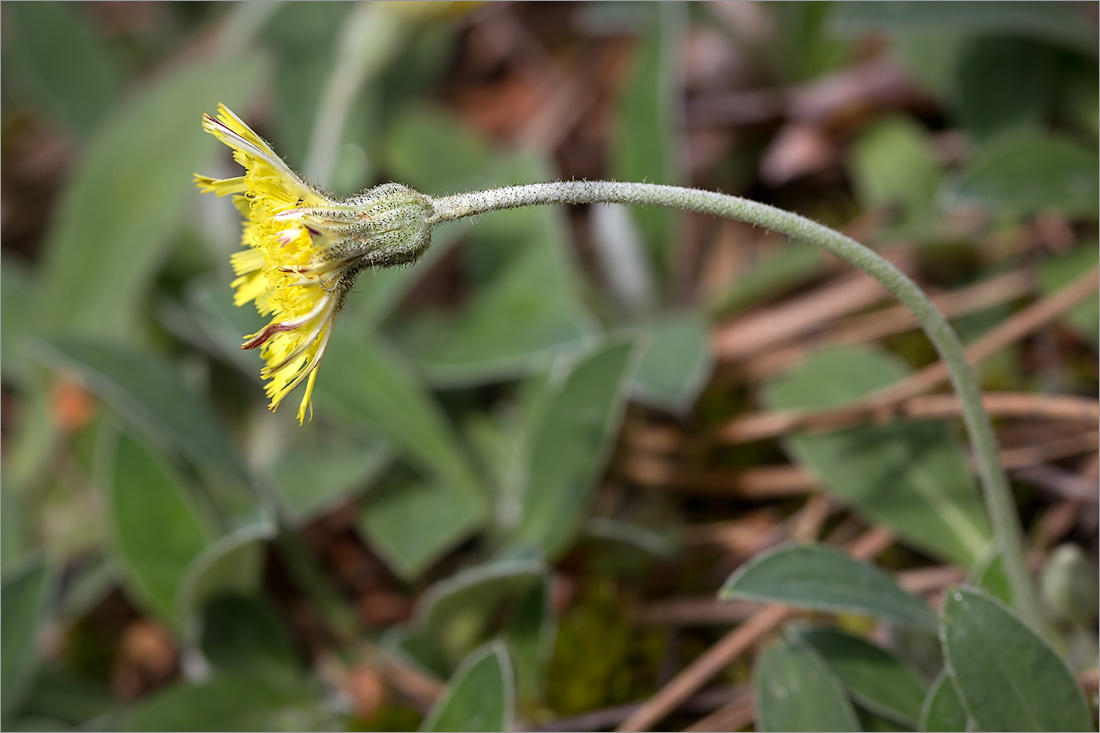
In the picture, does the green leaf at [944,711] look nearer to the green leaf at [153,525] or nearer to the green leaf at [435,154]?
the green leaf at [153,525]

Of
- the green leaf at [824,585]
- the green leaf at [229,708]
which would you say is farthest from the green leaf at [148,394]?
the green leaf at [824,585]

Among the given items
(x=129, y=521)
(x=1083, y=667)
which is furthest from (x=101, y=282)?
(x=1083, y=667)

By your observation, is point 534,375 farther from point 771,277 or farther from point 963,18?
point 963,18

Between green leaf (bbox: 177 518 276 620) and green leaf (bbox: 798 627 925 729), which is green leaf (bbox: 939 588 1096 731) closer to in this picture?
green leaf (bbox: 798 627 925 729)

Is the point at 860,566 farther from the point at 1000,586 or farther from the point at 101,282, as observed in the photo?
the point at 101,282

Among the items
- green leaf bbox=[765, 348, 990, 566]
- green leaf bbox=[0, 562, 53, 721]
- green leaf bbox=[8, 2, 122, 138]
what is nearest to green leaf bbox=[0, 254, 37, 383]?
green leaf bbox=[8, 2, 122, 138]

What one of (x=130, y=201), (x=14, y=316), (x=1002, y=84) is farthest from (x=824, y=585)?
(x=14, y=316)
